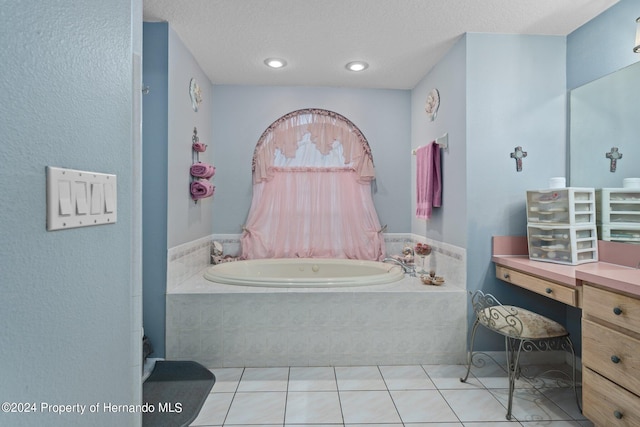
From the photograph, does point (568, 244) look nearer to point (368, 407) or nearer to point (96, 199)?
point (368, 407)

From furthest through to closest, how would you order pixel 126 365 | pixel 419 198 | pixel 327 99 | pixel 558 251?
pixel 327 99 < pixel 419 198 < pixel 558 251 < pixel 126 365

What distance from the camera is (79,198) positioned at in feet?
2.18

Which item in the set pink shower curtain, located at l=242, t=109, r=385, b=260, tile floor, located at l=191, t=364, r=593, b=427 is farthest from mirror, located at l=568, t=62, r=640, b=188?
pink shower curtain, located at l=242, t=109, r=385, b=260

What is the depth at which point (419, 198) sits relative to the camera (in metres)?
2.95

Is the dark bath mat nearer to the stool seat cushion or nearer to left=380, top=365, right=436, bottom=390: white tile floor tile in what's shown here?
left=380, top=365, right=436, bottom=390: white tile floor tile

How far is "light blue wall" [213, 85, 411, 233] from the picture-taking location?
3307 millimetres

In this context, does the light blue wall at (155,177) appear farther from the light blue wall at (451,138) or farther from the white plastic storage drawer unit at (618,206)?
the white plastic storage drawer unit at (618,206)

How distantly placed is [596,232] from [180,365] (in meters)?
2.77

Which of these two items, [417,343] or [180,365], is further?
[417,343]

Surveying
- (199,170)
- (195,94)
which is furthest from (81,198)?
(195,94)

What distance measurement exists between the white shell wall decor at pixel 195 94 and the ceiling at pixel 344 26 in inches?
8.7

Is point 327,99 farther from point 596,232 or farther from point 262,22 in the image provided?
point 596,232

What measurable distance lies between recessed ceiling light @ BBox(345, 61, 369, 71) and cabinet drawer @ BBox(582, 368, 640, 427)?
8.39 feet

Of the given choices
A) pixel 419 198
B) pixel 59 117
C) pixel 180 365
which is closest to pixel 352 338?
pixel 180 365
